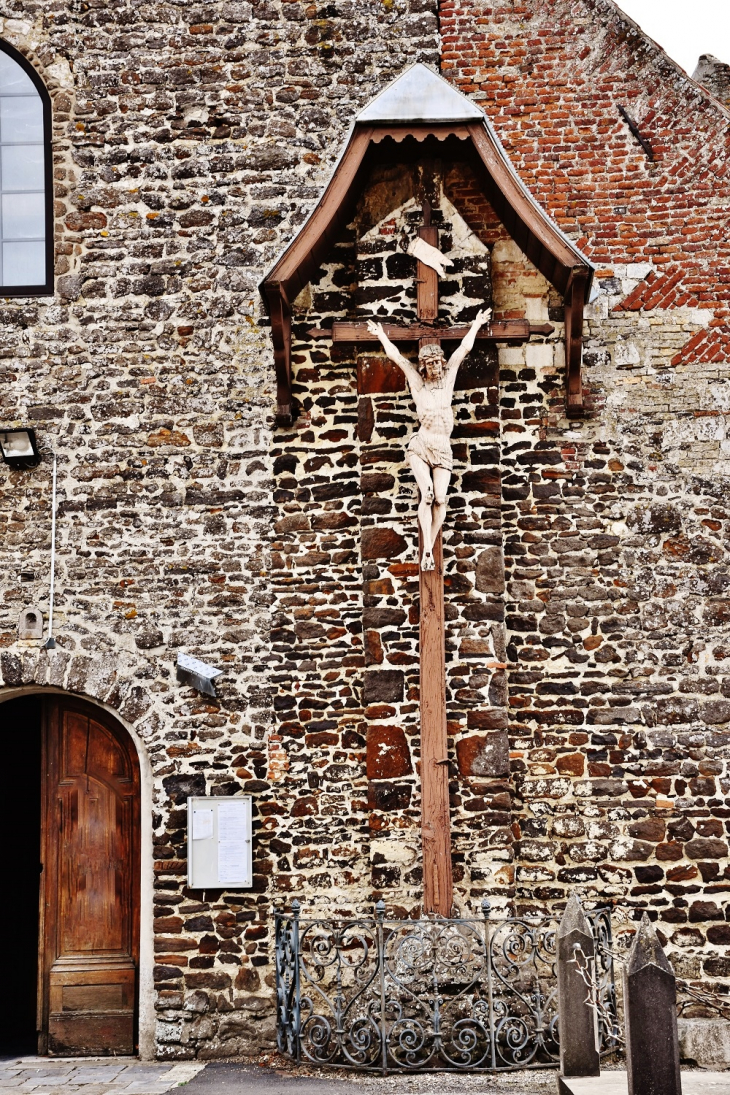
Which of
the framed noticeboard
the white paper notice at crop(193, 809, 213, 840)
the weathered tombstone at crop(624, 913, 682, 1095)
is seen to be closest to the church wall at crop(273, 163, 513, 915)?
the framed noticeboard

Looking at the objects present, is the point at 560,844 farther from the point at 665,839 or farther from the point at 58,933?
the point at 58,933

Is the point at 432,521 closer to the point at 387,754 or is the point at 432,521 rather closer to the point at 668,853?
the point at 387,754

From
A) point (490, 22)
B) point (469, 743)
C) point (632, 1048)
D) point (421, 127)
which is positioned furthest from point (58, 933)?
point (490, 22)

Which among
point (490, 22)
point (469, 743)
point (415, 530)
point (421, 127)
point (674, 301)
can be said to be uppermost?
point (490, 22)

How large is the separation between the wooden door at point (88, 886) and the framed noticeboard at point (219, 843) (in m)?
0.63

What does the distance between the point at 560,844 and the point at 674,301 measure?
4.10 metres

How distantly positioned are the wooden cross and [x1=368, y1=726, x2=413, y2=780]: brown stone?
0.16 metres

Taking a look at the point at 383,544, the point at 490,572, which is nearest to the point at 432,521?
the point at 383,544

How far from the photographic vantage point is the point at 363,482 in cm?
822

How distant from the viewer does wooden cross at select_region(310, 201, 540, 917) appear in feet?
24.7

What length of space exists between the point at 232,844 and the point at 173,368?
139 inches

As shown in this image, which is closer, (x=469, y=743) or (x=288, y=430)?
(x=469, y=743)

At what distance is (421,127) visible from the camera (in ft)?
25.9

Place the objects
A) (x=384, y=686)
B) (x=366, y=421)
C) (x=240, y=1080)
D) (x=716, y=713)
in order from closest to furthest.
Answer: (x=240, y=1080), (x=384, y=686), (x=716, y=713), (x=366, y=421)
